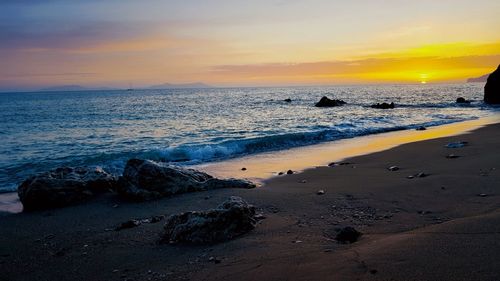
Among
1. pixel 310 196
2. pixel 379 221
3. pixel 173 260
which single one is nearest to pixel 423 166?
pixel 310 196

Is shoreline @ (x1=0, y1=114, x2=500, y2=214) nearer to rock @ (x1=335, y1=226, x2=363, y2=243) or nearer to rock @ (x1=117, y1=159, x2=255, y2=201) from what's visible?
rock @ (x1=117, y1=159, x2=255, y2=201)

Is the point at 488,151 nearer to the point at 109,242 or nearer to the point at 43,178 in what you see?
the point at 109,242

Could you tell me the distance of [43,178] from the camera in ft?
31.1

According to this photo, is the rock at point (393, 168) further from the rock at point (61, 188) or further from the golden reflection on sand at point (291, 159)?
the rock at point (61, 188)

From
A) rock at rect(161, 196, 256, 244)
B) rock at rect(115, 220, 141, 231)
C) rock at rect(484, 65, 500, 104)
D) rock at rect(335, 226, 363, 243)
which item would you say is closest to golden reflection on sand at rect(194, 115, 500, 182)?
rock at rect(115, 220, 141, 231)

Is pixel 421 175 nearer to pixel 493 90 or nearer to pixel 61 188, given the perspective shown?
pixel 61 188

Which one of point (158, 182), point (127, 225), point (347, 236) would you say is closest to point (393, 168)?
point (158, 182)

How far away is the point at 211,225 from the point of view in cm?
582

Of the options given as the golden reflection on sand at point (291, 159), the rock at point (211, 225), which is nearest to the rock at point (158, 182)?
the golden reflection on sand at point (291, 159)

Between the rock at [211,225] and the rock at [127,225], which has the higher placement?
the rock at [211,225]

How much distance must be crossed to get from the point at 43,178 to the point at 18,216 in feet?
3.62

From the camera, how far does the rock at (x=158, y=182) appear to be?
9.25 m

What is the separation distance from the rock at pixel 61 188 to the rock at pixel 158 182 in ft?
2.44

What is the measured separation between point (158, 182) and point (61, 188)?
2255 millimetres
